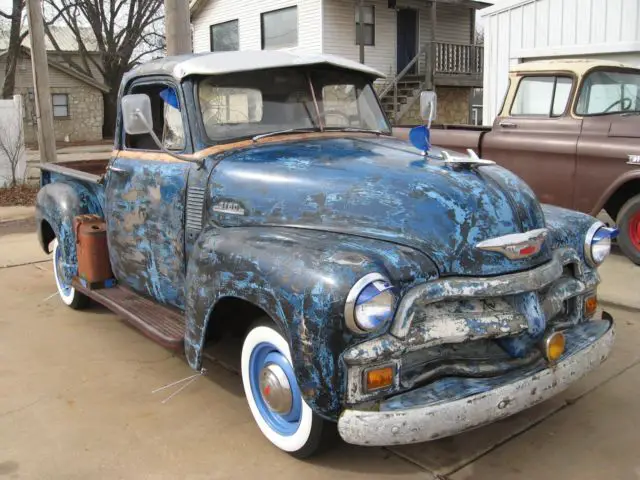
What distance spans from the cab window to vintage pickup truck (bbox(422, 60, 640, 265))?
4320mm

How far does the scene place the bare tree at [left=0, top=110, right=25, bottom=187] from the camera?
12.2m

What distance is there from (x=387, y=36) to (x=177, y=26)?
1617 centimetres

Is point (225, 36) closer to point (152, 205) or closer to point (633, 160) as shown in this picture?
point (633, 160)

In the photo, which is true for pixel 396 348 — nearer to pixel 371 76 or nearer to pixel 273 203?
pixel 273 203

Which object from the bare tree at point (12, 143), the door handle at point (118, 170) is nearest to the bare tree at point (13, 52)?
the bare tree at point (12, 143)

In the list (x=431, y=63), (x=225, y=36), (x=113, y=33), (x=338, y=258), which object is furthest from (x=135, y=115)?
(x=113, y=33)

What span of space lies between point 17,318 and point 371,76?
331cm

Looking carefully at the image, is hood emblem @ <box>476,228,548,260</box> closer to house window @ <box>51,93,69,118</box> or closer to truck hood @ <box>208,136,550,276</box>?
truck hood @ <box>208,136,550,276</box>

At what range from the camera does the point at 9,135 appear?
1228cm

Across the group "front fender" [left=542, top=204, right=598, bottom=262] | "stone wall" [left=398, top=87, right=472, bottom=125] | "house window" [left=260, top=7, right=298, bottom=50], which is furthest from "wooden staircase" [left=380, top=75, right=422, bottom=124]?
"front fender" [left=542, top=204, right=598, bottom=262]

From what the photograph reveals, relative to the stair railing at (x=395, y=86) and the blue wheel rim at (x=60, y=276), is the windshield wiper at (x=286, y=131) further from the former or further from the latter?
the stair railing at (x=395, y=86)

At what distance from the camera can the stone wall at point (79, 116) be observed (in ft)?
106

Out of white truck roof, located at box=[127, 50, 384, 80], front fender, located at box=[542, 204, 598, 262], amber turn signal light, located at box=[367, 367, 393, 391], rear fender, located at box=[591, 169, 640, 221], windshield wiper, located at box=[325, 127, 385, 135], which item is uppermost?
white truck roof, located at box=[127, 50, 384, 80]

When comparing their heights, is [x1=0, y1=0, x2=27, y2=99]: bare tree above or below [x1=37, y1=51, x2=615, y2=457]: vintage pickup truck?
above
